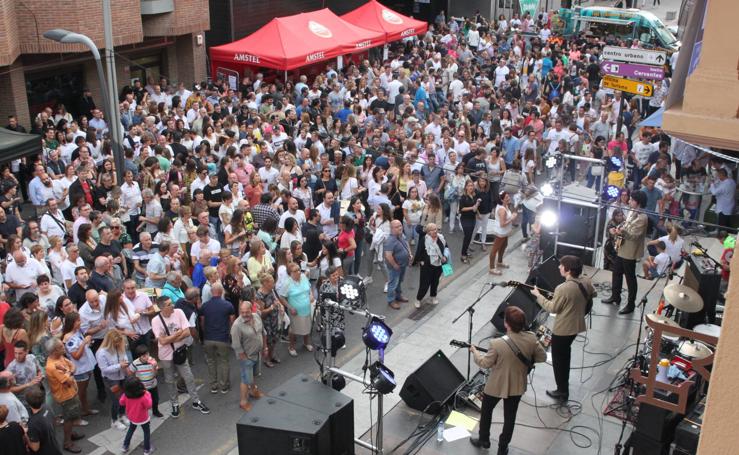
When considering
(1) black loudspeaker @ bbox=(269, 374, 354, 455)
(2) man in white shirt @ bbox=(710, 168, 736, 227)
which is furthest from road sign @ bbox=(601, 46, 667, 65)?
(1) black loudspeaker @ bbox=(269, 374, 354, 455)

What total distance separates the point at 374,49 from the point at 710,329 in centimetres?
2201

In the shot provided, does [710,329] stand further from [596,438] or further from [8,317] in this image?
[8,317]

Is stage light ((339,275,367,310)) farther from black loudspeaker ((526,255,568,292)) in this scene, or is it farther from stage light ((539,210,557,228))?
stage light ((539,210,557,228))

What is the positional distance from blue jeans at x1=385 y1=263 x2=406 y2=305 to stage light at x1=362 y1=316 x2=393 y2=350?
392cm

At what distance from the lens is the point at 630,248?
1172 centimetres

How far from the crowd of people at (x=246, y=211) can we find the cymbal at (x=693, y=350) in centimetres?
199

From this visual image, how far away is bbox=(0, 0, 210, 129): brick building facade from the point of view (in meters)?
16.9

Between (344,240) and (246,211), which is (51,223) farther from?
(344,240)

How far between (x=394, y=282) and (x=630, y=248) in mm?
3600

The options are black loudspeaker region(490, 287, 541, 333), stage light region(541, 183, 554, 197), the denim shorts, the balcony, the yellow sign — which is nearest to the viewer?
the denim shorts

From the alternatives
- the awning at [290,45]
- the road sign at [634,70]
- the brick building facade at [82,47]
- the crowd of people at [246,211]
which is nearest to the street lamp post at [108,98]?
the crowd of people at [246,211]

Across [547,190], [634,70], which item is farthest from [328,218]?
[634,70]

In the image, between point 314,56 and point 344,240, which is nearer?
point 344,240

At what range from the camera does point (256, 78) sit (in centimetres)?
2200
